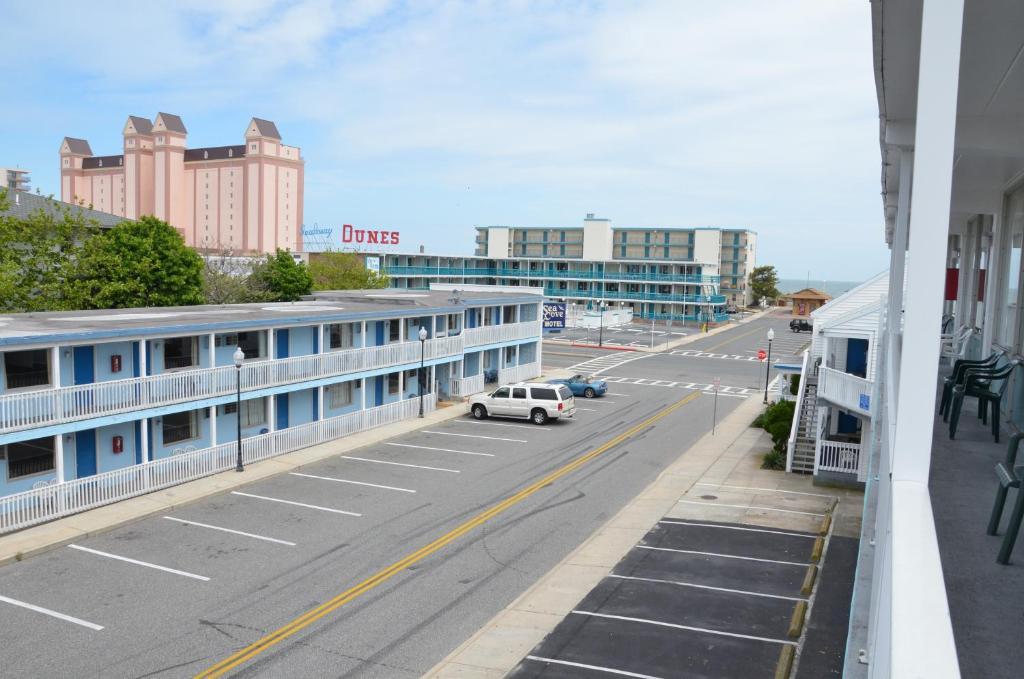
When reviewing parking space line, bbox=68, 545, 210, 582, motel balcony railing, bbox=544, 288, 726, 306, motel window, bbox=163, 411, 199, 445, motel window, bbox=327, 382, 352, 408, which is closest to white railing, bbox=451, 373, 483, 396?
motel window, bbox=327, 382, 352, 408

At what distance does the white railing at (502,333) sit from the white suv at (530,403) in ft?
20.3

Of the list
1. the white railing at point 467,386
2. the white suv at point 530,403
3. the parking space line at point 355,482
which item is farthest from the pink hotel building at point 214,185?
the parking space line at point 355,482

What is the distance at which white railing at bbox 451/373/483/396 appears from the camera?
3897 centimetres

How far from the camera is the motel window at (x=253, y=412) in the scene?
27234mm

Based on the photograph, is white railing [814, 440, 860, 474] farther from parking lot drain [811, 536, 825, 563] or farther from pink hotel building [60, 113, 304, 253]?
pink hotel building [60, 113, 304, 253]

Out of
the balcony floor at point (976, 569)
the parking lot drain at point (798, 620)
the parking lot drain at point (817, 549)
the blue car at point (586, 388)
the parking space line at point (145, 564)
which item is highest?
the balcony floor at point (976, 569)

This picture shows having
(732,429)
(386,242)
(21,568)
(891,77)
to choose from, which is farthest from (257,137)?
(891,77)

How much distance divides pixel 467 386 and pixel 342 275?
3332 cm

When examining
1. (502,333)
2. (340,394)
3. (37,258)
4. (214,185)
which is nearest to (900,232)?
(340,394)

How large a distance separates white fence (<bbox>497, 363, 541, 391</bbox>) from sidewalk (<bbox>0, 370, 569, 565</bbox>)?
13599 mm

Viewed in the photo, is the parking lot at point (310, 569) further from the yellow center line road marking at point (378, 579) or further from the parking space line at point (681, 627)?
the parking space line at point (681, 627)

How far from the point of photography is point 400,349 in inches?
1318

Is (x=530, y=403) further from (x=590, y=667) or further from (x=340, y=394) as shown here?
(x=590, y=667)

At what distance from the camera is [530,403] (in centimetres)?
3356
